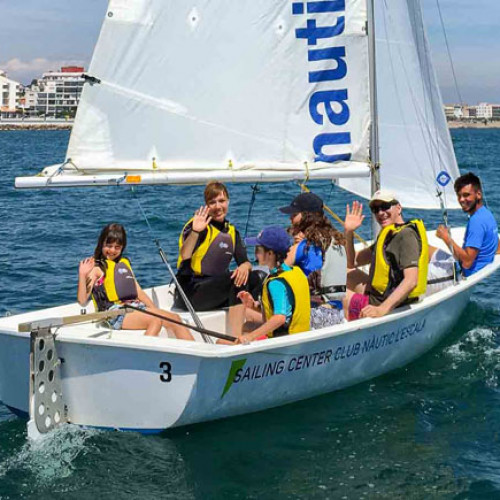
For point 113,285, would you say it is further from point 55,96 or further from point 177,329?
point 55,96

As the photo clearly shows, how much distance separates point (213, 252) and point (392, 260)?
150cm

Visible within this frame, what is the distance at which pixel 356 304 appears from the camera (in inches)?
319

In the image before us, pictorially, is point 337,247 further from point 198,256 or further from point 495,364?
point 495,364

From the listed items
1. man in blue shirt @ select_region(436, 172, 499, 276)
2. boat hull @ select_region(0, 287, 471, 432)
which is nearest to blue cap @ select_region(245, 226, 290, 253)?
boat hull @ select_region(0, 287, 471, 432)

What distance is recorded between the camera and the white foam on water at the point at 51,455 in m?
6.37

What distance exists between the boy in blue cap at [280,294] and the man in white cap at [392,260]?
2.33 feet

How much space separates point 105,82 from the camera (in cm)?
819

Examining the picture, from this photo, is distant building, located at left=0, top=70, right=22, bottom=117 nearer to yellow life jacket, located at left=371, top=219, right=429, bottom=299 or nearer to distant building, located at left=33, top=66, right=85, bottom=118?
distant building, located at left=33, top=66, right=85, bottom=118

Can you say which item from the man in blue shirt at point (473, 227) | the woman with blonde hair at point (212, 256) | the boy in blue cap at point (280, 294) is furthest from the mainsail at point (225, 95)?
the boy in blue cap at point (280, 294)

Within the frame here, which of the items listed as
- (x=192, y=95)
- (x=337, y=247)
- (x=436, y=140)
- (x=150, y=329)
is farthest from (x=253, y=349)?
(x=436, y=140)

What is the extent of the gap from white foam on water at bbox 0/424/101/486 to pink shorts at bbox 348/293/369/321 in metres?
2.54

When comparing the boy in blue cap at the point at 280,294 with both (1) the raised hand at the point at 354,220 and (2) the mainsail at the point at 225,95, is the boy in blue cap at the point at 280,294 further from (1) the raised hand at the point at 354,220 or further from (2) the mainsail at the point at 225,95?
(2) the mainsail at the point at 225,95

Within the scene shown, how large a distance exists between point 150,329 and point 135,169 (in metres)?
1.79

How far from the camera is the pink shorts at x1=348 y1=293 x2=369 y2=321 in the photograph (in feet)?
26.5
